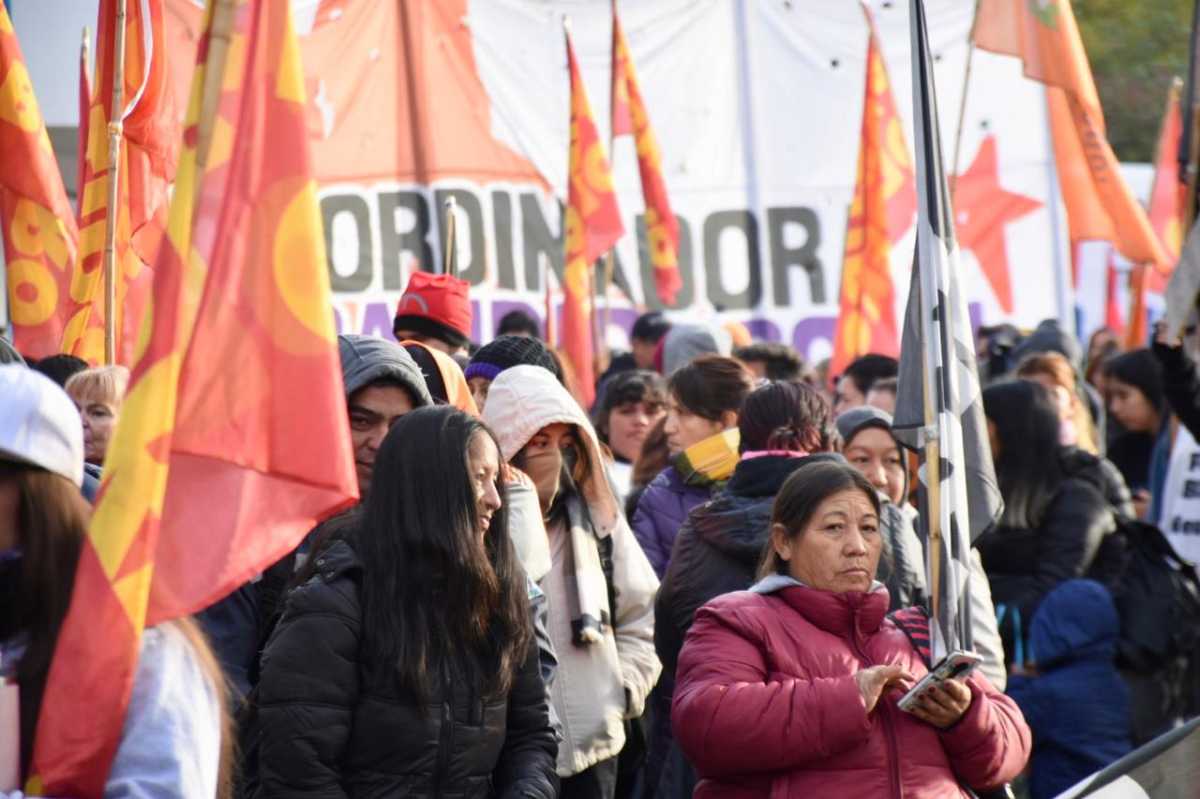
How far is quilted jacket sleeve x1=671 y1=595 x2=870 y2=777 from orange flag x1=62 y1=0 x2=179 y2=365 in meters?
2.75

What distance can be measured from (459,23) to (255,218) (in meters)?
9.06

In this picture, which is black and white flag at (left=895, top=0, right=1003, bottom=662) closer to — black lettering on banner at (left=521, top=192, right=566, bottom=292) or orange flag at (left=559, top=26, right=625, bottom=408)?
orange flag at (left=559, top=26, right=625, bottom=408)

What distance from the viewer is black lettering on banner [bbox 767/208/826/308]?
13.0m

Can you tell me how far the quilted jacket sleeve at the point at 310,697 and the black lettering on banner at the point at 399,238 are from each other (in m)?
7.96

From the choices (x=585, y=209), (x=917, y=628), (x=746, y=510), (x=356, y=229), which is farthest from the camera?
(x=356, y=229)

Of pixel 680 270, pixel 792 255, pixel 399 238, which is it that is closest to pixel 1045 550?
pixel 399 238

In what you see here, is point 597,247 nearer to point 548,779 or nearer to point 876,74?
point 876,74

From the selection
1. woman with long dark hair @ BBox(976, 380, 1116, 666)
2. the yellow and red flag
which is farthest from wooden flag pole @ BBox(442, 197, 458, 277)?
woman with long dark hair @ BBox(976, 380, 1116, 666)

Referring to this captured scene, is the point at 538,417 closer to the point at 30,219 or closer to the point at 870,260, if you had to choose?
the point at 30,219

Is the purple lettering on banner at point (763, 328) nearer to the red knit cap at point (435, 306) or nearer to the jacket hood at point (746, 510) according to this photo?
the red knit cap at point (435, 306)

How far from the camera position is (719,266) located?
12.9 meters

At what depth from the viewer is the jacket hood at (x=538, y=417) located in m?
4.75

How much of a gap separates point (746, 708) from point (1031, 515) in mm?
2511

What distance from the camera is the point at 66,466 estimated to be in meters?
2.80
